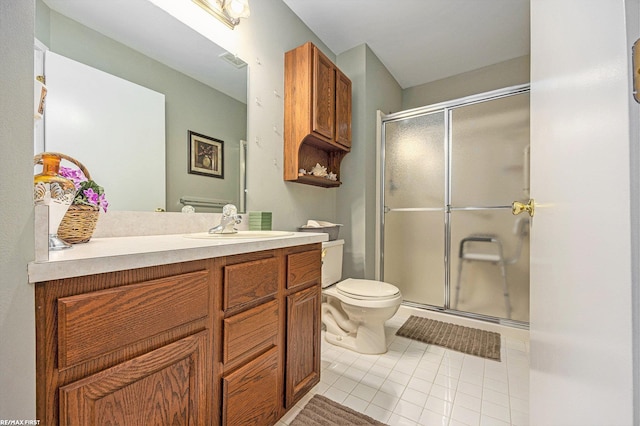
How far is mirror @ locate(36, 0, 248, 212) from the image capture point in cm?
95

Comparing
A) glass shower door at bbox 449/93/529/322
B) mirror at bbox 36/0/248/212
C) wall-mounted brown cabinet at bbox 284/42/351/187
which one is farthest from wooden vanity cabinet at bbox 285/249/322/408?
glass shower door at bbox 449/93/529/322

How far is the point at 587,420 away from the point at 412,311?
2152mm

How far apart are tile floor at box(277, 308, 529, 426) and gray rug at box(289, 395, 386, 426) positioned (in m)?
0.04

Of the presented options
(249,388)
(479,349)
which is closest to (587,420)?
(249,388)

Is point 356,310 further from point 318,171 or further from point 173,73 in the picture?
point 173,73

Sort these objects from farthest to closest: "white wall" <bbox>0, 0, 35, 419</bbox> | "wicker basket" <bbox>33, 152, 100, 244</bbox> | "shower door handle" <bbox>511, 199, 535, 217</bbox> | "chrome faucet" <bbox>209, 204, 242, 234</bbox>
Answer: "chrome faucet" <bbox>209, 204, 242, 234</bbox>, "shower door handle" <bbox>511, 199, 535, 217</bbox>, "wicker basket" <bbox>33, 152, 100, 244</bbox>, "white wall" <bbox>0, 0, 35, 419</bbox>

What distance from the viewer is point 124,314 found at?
0.60m

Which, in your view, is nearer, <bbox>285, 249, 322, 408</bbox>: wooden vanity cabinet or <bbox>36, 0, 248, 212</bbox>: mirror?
<bbox>36, 0, 248, 212</bbox>: mirror

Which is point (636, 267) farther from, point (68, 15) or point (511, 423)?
point (68, 15)

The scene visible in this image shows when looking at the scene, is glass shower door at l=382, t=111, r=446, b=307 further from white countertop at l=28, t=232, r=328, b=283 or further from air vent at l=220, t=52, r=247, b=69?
white countertop at l=28, t=232, r=328, b=283

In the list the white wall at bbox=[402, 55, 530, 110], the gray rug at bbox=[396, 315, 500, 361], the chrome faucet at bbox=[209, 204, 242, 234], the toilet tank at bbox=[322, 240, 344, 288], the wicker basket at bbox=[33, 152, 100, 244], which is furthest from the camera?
the white wall at bbox=[402, 55, 530, 110]

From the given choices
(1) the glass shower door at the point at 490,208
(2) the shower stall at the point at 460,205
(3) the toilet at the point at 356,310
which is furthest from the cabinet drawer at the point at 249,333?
(1) the glass shower door at the point at 490,208

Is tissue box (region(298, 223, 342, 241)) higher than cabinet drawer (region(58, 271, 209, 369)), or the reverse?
tissue box (region(298, 223, 342, 241))

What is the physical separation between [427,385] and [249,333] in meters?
1.12
